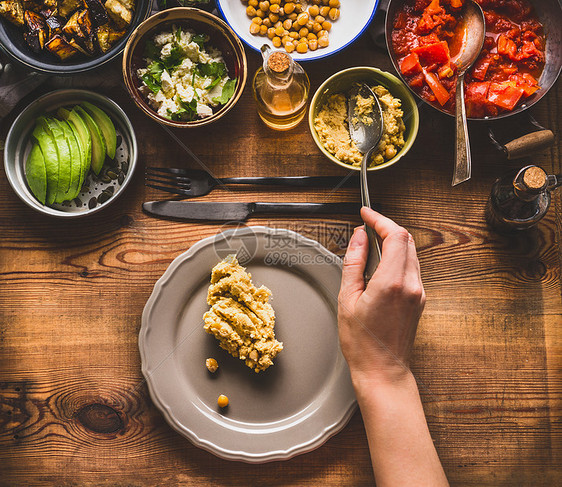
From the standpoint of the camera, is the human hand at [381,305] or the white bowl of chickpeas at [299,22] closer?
the human hand at [381,305]

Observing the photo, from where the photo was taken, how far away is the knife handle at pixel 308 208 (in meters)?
1.71

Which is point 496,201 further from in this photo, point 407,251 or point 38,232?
point 38,232

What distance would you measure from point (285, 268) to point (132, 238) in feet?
1.98

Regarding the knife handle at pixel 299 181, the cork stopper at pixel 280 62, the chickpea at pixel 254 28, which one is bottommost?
the knife handle at pixel 299 181

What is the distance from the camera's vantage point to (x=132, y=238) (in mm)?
1746

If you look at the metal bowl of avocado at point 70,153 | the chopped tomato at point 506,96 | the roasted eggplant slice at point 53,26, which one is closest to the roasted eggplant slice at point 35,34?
the roasted eggplant slice at point 53,26

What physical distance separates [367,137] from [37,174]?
120 centimetres

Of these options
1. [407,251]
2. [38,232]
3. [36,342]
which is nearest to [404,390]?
[407,251]

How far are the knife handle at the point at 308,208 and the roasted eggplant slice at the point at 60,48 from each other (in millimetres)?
844

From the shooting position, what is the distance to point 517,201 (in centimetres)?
160

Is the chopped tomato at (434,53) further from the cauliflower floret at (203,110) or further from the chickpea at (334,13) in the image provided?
the cauliflower floret at (203,110)

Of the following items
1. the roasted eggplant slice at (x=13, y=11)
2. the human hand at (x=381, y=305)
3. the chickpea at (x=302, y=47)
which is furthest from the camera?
the chickpea at (x=302, y=47)

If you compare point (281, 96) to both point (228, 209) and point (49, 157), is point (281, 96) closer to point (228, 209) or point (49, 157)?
point (228, 209)

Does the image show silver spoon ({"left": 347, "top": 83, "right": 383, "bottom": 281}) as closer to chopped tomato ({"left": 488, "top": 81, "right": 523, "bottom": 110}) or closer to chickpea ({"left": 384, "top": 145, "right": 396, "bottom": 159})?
chickpea ({"left": 384, "top": 145, "right": 396, "bottom": 159})
